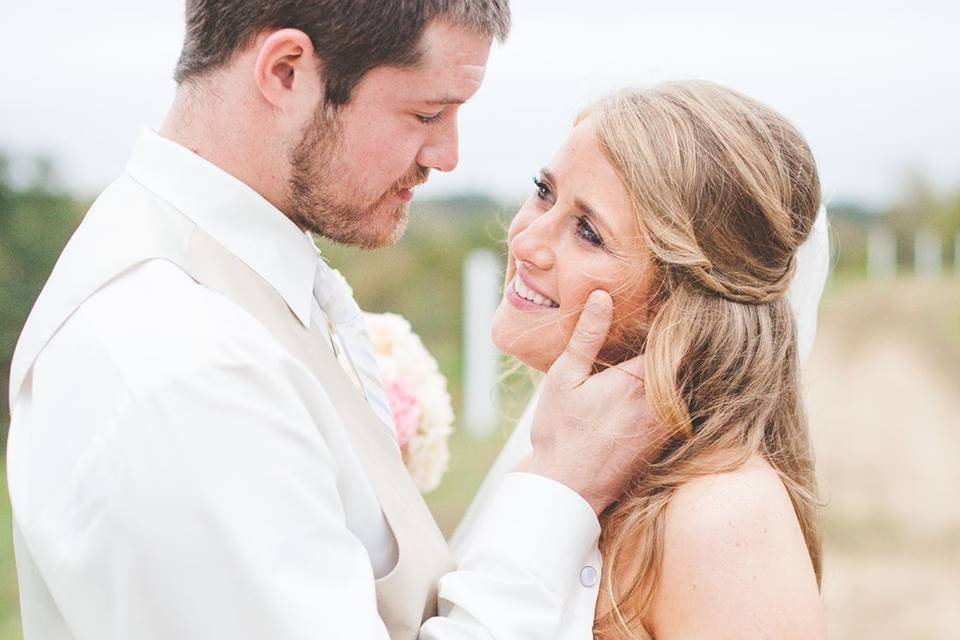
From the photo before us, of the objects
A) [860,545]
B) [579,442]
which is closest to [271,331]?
[579,442]

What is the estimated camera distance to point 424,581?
85.0 inches

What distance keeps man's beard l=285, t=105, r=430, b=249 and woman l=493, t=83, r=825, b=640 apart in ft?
1.27

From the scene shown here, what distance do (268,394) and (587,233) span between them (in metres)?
1.05

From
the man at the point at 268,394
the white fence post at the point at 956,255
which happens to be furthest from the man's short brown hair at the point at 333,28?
the white fence post at the point at 956,255

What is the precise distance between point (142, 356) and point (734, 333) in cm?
138

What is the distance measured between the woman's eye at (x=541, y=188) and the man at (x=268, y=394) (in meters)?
0.37

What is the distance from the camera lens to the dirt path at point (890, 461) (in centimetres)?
717

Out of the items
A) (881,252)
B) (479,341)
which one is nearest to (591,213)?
(479,341)

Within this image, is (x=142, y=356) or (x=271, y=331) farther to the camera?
(x=271, y=331)

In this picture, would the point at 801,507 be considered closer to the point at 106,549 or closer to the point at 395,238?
the point at 395,238

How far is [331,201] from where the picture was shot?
2.31 meters

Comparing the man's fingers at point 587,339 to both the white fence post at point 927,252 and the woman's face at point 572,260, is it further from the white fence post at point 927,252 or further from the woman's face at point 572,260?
the white fence post at point 927,252

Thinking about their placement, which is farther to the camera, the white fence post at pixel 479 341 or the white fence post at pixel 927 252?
the white fence post at pixel 927 252

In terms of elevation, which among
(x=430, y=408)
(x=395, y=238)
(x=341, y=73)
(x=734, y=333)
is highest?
(x=341, y=73)
